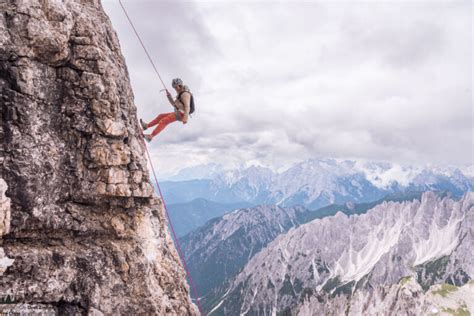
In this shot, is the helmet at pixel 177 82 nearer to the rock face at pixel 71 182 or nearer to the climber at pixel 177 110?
the climber at pixel 177 110

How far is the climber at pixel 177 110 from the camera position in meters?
22.6

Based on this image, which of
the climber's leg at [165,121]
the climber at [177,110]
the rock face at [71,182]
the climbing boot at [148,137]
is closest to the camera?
the rock face at [71,182]

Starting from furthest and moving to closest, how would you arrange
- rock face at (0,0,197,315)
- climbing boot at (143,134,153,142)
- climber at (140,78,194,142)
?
climber at (140,78,194,142), climbing boot at (143,134,153,142), rock face at (0,0,197,315)

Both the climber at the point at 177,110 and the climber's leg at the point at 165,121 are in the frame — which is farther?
the climber's leg at the point at 165,121

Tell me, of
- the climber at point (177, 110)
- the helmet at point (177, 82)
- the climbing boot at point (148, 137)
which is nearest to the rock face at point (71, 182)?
the climbing boot at point (148, 137)

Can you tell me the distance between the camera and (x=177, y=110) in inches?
904

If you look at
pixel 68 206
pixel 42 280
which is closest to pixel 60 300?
pixel 42 280

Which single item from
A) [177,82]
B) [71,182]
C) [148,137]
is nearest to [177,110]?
[177,82]

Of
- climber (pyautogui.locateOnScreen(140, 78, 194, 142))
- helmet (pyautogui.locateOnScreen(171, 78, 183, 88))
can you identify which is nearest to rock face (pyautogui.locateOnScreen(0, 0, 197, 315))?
climber (pyautogui.locateOnScreen(140, 78, 194, 142))

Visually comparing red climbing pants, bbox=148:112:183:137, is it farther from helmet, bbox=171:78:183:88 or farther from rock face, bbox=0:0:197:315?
rock face, bbox=0:0:197:315

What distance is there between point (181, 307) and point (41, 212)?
27.7 ft

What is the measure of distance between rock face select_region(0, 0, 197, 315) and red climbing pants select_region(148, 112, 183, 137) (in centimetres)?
414

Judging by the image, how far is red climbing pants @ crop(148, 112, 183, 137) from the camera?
2284 centimetres

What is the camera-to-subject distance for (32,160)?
1522 cm
